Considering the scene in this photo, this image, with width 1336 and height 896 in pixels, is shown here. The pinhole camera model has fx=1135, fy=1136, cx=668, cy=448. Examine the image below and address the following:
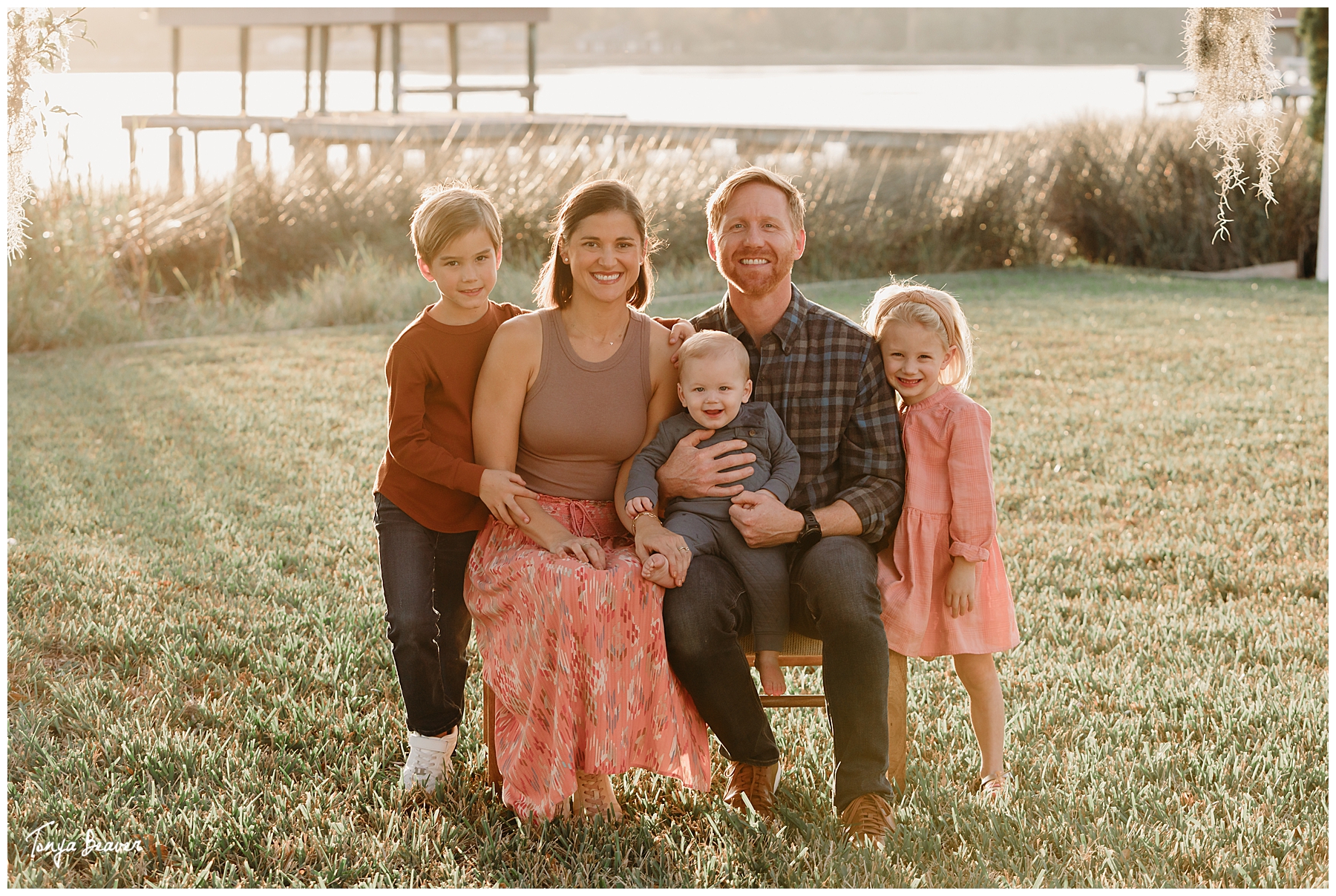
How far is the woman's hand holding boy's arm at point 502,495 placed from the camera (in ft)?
9.36

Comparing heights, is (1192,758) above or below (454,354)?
below

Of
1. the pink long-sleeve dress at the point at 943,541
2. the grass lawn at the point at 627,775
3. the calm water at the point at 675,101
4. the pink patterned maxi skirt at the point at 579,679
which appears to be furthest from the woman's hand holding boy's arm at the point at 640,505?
the calm water at the point at 675,101

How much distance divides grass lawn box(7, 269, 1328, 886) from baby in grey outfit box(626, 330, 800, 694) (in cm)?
51

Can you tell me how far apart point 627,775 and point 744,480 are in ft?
2.91

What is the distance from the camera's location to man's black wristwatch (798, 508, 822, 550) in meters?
2.90

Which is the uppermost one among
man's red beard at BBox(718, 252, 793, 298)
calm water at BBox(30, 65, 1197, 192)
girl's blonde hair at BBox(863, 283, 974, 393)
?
calm water at BBox(30, 65, 1197, 192)

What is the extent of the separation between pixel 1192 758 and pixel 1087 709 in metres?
0.42

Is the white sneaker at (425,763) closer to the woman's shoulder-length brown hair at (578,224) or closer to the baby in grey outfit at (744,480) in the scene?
the baby in grey outfit at (744,480)

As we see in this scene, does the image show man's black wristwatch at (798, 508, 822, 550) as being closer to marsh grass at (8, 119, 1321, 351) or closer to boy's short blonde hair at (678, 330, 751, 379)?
boy's short blonde hair at (678, 330, 751, 379)

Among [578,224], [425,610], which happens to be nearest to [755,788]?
[425,610]

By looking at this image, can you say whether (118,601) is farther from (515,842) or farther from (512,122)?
(512,122)

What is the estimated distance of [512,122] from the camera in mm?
14398

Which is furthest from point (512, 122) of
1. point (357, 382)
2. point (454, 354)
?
point (454, 354)
